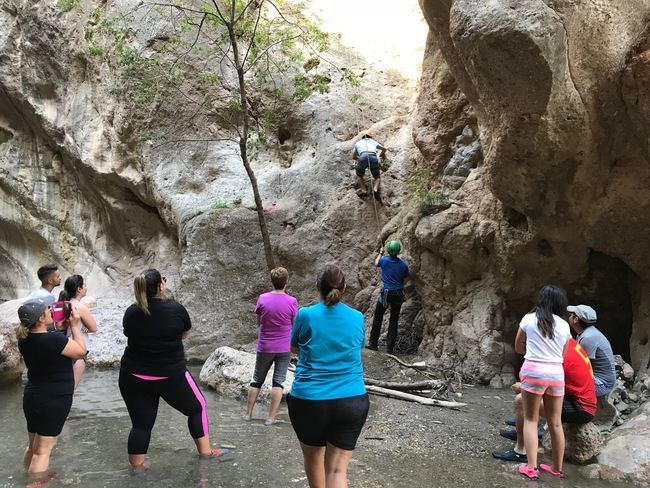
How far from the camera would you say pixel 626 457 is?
462cm

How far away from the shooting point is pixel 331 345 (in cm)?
325

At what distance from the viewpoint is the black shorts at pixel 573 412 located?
459 centimetres

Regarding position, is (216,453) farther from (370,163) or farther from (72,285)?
(370,163)

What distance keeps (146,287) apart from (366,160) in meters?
7.95

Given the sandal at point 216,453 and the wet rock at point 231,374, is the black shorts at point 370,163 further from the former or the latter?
the sandal at point 216,453

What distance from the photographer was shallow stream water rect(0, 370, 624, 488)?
4379 millimetres

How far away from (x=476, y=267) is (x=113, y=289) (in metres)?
10.6

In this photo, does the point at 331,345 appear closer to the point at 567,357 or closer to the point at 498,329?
the point at 567,357

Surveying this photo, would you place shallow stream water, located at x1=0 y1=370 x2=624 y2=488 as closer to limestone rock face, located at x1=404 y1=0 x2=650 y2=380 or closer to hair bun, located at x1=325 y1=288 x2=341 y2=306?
hair bun, located at x1=325 y1=288 x2=341 y2=306

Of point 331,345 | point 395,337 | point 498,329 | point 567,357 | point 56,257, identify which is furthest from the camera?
point 56,257

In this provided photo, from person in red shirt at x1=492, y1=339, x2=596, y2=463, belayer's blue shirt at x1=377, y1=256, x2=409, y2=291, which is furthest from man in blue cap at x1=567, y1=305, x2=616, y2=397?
belayer's blue shirt at x1=377, y1=256, x2=409, y2=291

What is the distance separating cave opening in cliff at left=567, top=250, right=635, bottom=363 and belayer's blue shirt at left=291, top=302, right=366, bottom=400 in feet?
19.9

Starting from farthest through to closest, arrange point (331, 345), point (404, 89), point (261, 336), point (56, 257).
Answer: point (56, 257) < point (404, 89) < point (261, 336) < point (331, 345)

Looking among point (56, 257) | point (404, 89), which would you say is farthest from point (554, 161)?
point (56, 257)
